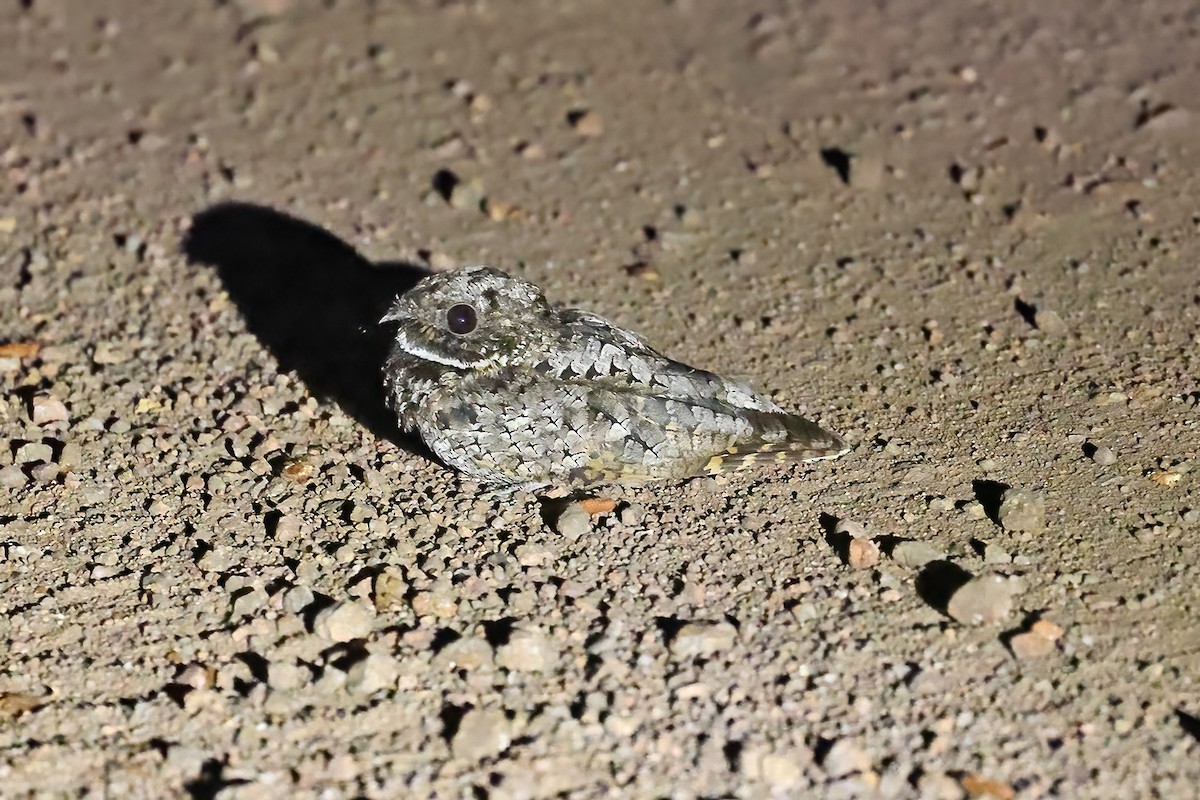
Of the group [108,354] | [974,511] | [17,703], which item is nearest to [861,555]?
[974,511]

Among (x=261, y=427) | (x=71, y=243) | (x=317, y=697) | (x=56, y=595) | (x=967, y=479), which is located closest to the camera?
(x=317, y=697)

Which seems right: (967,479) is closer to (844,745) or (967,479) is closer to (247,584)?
(844,745)

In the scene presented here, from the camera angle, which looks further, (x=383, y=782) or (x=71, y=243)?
(x=71, y=243)

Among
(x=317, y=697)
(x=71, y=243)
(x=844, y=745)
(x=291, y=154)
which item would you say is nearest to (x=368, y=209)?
(x=291, y=154)

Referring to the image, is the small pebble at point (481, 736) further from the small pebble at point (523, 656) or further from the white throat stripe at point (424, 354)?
the white throat stripe at point (424, 354)

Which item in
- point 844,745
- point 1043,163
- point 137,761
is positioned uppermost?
point 1043,163

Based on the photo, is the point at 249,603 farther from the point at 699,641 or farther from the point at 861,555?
the point at 861,555
